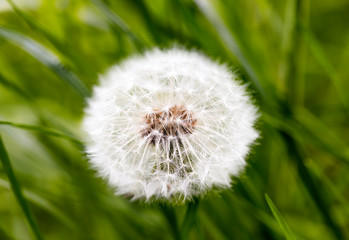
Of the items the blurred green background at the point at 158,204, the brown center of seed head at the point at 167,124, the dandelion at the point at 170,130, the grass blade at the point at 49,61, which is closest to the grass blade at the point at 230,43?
the blurred green background at the point at 158,204

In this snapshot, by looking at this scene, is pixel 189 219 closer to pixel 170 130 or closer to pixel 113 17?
pixel 170 130

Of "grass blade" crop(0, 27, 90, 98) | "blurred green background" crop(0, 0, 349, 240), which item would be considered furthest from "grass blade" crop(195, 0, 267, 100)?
"grass blade" crop(0, 27, 90, 98)

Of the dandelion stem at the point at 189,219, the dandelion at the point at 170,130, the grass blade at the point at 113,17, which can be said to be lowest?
the dandelion stem at the point at 189,219

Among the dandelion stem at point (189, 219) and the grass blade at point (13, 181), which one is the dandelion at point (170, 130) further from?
the grass blade at point (13, 181)

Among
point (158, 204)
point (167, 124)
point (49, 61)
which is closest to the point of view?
point (167, 124)

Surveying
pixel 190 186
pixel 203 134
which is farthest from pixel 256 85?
pixel 190 186

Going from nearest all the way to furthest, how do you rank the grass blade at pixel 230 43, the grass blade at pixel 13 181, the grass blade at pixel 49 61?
the grass blade at pixel 13 181 < the grass blade at pixel 49 61 < the grass blade at pixel 230 43

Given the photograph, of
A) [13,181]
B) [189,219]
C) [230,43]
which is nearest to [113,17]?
[230,43]

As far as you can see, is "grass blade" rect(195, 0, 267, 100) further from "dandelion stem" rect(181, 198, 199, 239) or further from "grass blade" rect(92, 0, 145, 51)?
"dandelion stem" rect(181, 198, 199, 239)

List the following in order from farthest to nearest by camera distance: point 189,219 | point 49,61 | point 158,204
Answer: point 49,61 < point 158,204 < point 189,219
